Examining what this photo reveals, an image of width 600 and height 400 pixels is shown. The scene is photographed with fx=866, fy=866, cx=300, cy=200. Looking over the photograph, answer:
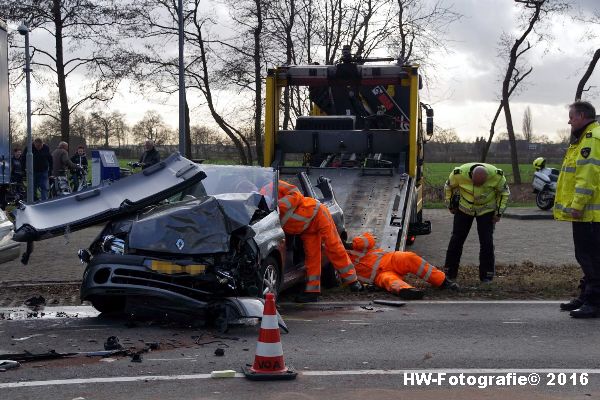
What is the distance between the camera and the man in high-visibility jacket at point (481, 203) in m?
11.0

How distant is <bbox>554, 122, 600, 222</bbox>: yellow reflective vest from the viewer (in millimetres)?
8555

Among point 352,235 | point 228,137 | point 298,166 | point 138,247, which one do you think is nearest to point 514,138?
point 228,137

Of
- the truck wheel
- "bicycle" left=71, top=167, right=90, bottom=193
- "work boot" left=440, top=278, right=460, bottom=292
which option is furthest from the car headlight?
the truck wheel

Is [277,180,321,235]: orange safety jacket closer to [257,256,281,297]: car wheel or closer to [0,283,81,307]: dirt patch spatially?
[257,256,281,297]: car wheel

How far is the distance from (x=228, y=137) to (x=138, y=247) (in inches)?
799

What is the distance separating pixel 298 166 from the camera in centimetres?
1512

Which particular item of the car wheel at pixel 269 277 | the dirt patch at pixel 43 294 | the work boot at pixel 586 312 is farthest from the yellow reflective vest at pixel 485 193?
the dirt patch at pixel 43 294

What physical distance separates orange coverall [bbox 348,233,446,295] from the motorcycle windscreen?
2.84 metres

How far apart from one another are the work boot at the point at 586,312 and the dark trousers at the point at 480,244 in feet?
7.85

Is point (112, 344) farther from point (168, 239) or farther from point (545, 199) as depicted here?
point (545, 199)

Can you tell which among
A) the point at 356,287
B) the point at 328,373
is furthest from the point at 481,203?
the point at 328,373

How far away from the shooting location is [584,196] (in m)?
8.57

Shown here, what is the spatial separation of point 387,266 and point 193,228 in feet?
11.1

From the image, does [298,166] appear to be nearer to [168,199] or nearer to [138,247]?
[168,199]
